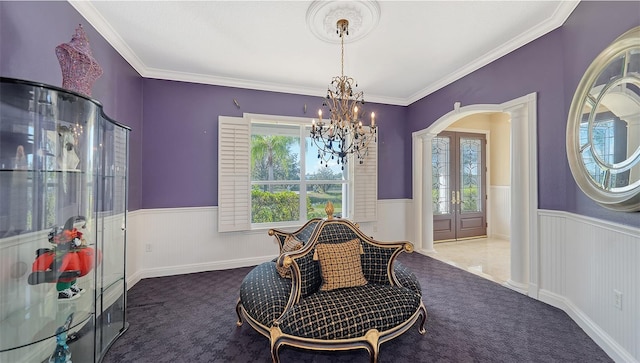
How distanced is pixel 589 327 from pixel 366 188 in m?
3.12

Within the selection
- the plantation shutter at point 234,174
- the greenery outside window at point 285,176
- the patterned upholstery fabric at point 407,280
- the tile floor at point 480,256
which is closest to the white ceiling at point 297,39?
the plantation shutter at point 234,174

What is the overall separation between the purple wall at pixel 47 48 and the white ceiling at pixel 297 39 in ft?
0.54

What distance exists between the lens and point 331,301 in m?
1.87

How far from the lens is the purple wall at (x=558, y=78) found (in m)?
2.02

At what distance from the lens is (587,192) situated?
2.18 meters

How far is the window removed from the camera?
3926 millimetres

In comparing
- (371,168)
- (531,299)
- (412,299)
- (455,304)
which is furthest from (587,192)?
(371,168)

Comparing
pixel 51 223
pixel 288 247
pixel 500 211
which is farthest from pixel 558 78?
pixel 51 223

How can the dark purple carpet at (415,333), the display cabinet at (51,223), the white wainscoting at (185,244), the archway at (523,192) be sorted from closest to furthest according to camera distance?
the display cabinet at (51,223), the dark purple carpet at (415,333), the archway at (523,192), the white wainscoting at (185,244)

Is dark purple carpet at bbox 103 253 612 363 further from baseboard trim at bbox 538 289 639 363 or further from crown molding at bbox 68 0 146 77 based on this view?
crown molding at bbox 68 0 146 77

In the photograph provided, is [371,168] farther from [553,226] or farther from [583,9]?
[583,9]

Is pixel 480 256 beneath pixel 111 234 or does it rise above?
beneath

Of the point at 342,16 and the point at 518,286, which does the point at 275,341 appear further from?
the point at 518,286

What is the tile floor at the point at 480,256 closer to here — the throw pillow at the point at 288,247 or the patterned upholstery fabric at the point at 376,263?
the patterned upholstery fabric at the point at 376,263
